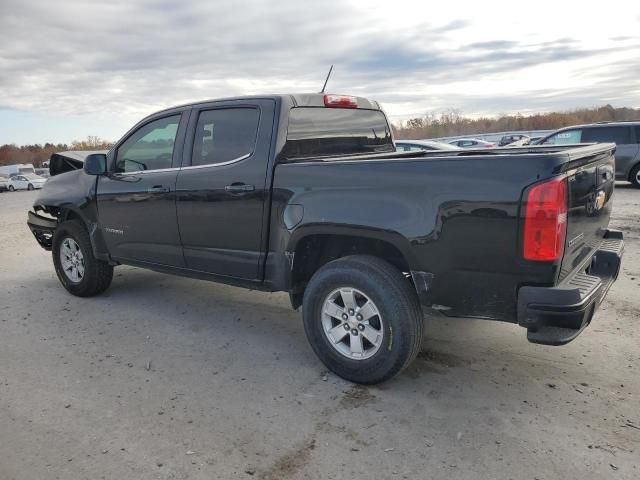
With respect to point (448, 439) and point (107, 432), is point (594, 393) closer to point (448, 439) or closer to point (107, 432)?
point (448, 439)

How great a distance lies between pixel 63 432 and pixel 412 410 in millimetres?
2048

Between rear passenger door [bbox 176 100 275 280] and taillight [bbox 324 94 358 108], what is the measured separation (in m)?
0.58

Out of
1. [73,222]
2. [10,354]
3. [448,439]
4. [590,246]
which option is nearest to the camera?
[448,439]

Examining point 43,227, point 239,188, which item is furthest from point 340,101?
point 43,227

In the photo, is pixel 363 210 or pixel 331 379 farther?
pixel 331 379

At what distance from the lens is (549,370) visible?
3.70 m

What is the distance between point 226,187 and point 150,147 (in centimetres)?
124

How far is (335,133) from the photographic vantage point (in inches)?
180

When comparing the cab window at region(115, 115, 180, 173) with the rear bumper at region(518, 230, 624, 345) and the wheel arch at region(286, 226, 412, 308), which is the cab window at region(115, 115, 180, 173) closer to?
the wheel arch at region(286, 226, 412, 308)

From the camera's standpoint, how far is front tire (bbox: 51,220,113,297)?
18.4 ft

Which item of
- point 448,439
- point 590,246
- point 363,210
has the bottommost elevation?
point 448,439

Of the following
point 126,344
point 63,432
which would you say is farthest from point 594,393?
point 126,344

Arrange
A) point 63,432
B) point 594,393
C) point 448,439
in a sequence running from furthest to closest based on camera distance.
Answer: point 594,393
point 63,432
point 448,439

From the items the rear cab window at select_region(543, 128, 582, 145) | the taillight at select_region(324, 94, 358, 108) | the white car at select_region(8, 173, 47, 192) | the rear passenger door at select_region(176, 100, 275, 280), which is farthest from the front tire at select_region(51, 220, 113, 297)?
the white car at select_region(8, 173, 47, 192)
